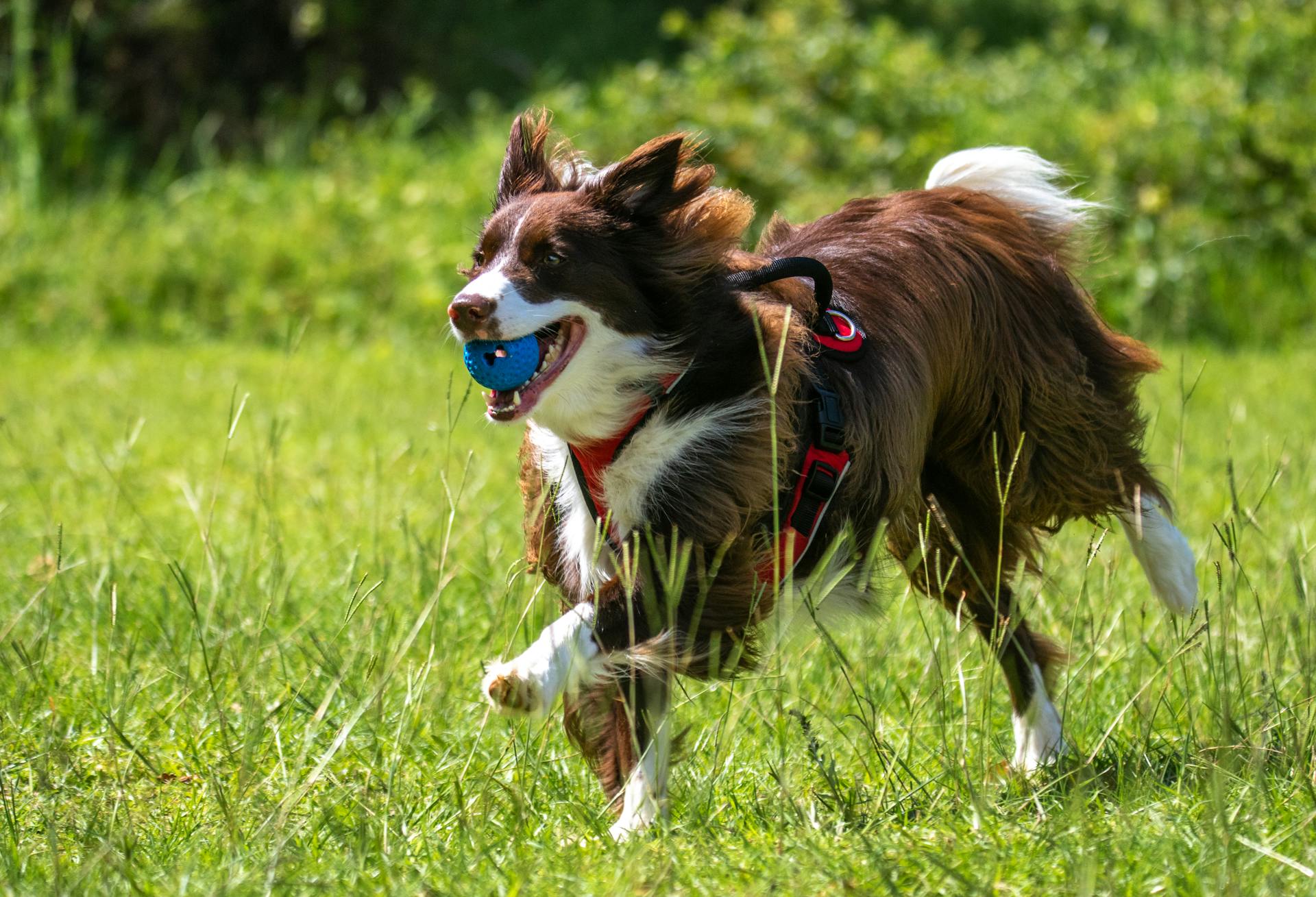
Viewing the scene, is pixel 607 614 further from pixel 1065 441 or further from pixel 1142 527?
pixel 1142 527

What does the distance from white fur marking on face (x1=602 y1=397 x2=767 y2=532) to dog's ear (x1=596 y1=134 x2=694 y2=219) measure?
1.38ft

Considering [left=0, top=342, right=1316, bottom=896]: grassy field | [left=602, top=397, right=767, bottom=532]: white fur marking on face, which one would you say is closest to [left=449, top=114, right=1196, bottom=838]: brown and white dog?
[left=602, top=397, right=767, bottom=532]: white fur marking on face

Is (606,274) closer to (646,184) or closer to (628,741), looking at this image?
(646,184)

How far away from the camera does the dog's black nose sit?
2.77m

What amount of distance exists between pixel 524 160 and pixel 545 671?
1.21 m

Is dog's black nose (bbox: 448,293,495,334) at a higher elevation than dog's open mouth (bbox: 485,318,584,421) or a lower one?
higher

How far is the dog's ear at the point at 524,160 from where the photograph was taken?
3287mm

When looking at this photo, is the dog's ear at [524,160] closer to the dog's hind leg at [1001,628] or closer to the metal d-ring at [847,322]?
the metal d-ring at [847,322]

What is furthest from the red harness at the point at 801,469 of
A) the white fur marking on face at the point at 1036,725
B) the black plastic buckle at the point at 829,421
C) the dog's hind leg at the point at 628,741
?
the white fur marking on face at the point at 1036,725

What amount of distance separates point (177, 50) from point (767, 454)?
1119cm

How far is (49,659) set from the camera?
3.78m

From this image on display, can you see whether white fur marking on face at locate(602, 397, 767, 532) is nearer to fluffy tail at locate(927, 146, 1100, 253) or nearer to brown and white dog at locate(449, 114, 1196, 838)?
brown and white dog at locate(449, 114, 1196, 838)

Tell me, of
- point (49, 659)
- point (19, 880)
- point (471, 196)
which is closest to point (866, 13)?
point (471, 196)

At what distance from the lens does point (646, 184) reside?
3.05 metres
